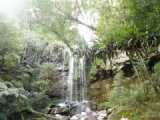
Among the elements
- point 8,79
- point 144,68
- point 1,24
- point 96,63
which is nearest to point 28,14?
point 1,24

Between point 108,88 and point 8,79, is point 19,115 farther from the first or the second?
point 108,88

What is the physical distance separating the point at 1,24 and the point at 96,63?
14.5ft

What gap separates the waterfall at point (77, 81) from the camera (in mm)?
13188

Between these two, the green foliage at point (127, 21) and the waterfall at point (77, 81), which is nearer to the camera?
the green foliage at point (127, 21)

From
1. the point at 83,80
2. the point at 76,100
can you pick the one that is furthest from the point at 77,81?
the point at 76,100

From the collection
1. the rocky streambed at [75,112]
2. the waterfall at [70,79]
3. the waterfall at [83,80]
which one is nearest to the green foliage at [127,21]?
the rocky streambed at [75,112]

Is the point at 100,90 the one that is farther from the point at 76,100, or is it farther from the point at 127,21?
the point at 127,21

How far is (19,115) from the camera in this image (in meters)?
9.99

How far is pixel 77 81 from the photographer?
45.3 ft

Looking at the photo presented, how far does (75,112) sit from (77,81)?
9.20 ft

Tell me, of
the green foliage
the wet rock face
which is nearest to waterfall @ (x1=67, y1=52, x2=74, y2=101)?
the wet rock face

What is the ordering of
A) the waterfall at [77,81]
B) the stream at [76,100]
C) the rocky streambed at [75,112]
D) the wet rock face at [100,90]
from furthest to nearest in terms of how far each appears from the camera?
1. the waterfall at [77,81]
2. the wet rock face at [100,90]
3. the stream at [76,100]
4. the rocky streambed at [75,112]

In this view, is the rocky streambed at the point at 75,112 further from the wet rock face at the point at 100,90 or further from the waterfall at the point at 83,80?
the waterfall at the point at 83,80

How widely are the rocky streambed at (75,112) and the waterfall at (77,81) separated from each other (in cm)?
105
